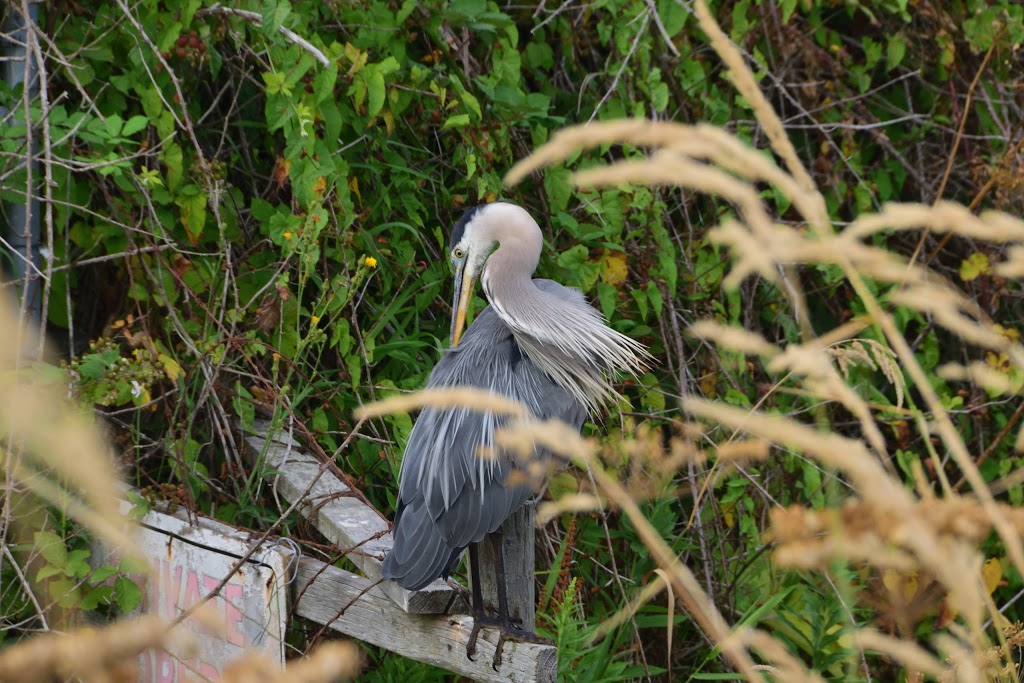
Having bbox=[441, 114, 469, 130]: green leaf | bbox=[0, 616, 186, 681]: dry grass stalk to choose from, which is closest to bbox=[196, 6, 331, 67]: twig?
bbox=[441, 114, 469, 130]: green leaf

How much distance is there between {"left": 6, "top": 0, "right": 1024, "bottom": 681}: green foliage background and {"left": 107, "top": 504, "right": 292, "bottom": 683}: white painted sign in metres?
0.12

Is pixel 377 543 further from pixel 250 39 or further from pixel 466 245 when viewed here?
pixel 250 39

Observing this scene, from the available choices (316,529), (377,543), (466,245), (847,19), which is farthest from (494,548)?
(847,19)

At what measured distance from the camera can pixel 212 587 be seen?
250cm

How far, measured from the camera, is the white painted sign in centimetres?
242

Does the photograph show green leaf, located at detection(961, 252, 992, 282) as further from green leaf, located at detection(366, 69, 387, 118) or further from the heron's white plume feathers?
green leaf, located at detection(366, 69, 387, 118)

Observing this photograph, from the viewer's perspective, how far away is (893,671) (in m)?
3.97

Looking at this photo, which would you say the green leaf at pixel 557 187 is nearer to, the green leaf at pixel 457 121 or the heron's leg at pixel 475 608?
the green leaf at pixel 457 121

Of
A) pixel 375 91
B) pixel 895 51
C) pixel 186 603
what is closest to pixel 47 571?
pixel 186 603

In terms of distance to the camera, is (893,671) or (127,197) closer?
(127,197)

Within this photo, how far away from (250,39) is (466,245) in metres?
0.91

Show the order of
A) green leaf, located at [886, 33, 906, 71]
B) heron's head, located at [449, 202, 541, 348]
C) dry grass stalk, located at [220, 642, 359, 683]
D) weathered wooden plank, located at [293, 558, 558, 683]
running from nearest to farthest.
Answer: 1. dry grass stalk, located at [220, 642, 359, 683]
2. weathered wooden plank, located at [293, 558, 558, 683]
3. heron's head, located at [449, 202, 541, 348]
4. green leaf, located at [886, 33, 906, 71]

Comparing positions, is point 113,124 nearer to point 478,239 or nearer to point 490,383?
point 478,239

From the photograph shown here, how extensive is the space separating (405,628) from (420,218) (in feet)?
4.79
